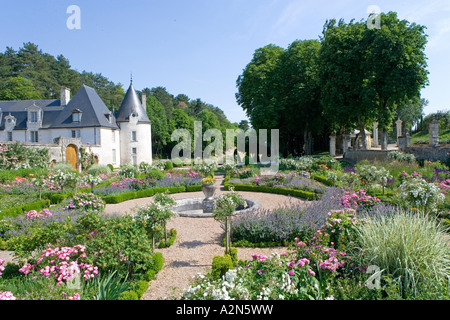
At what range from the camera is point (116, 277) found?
4605 mm

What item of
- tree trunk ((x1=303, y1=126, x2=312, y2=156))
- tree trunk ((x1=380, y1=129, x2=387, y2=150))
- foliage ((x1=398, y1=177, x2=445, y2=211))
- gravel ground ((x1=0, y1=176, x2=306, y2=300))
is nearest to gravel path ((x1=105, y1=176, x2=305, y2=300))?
gravel ground ((x1=0, y1=176, x2=306, y2=300))

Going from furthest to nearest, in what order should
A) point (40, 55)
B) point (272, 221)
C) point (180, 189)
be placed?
point (40, 55) < point (180, 189) < point (272, 221)

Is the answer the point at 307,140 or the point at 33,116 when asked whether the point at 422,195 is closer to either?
the point at 307,140

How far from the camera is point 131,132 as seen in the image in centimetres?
3375

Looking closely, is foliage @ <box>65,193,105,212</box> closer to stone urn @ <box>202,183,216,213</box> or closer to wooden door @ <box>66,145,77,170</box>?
stone urn @ <box>202,183,216,213</box>

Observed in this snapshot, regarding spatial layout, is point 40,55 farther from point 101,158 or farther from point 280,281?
point 280,281

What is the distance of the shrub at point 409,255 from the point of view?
12.1ft

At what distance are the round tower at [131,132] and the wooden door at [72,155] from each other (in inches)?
294

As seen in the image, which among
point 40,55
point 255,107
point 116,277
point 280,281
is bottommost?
point 116,277

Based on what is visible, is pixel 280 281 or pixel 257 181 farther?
pixel 257 181

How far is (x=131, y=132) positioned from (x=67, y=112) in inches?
268

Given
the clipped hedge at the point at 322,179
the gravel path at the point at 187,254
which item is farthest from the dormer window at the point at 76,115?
the gravel path at the point at 187,254
